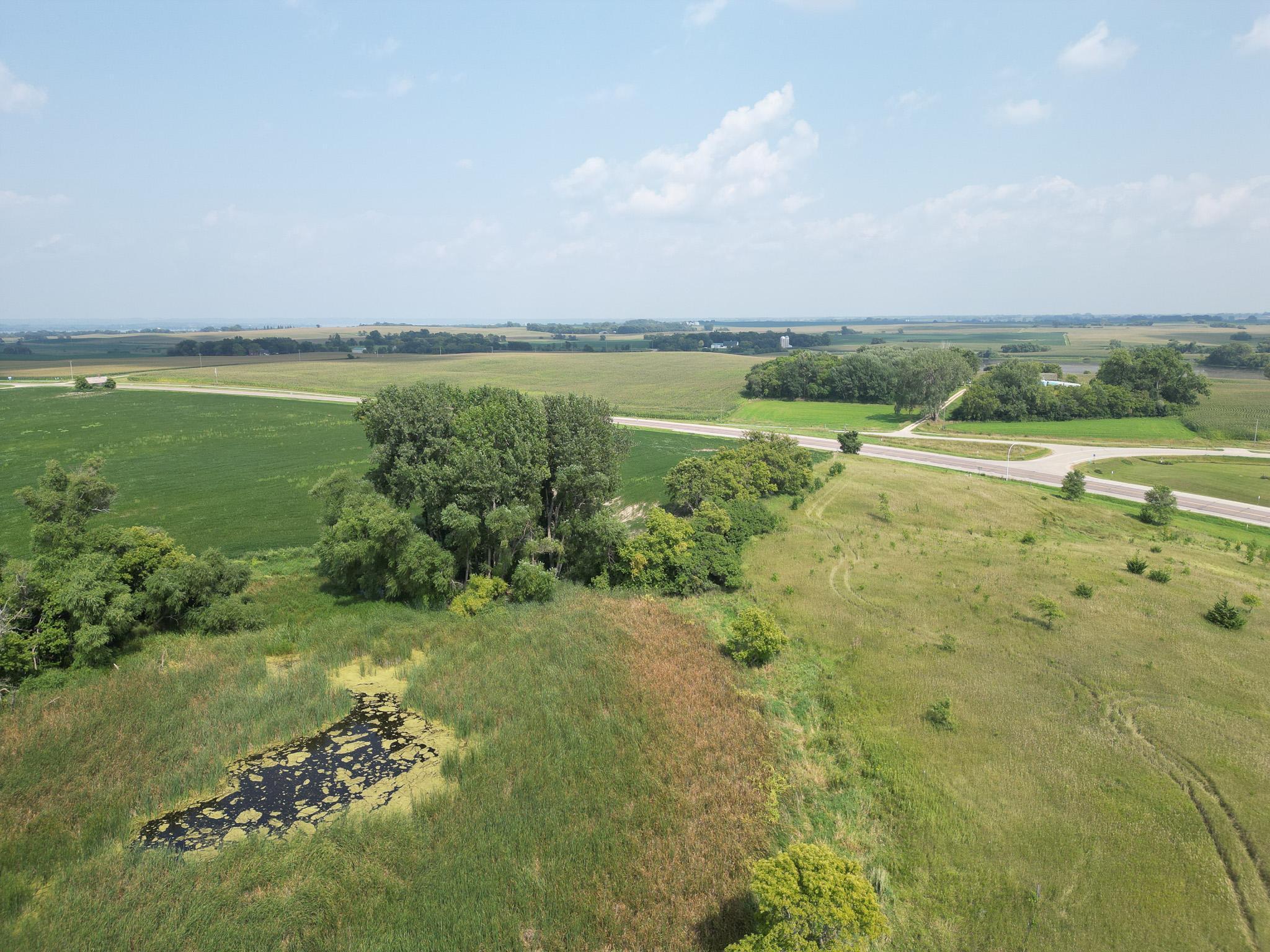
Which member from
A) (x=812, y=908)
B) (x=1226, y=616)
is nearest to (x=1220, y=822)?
(x=812, y=908)

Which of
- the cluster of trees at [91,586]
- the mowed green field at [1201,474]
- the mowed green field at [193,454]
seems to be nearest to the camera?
the cluster of trees at [91,586]

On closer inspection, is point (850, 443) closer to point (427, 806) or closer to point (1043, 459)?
point (1043, 459)

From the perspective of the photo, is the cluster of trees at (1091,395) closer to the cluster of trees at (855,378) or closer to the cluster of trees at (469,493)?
the cluster of trees at (855,378)

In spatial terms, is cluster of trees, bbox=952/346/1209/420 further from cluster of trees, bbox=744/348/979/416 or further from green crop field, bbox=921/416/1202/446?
cluster of trees, bbox=744/348/979/416

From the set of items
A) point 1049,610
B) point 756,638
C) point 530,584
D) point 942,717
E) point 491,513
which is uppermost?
point 491,513

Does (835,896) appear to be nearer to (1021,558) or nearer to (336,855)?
(336,855)

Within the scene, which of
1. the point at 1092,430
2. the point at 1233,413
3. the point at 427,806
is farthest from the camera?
the point at 1233,413

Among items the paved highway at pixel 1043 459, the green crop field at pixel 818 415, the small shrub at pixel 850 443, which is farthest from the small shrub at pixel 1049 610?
the green crop field at pixel 818 415
